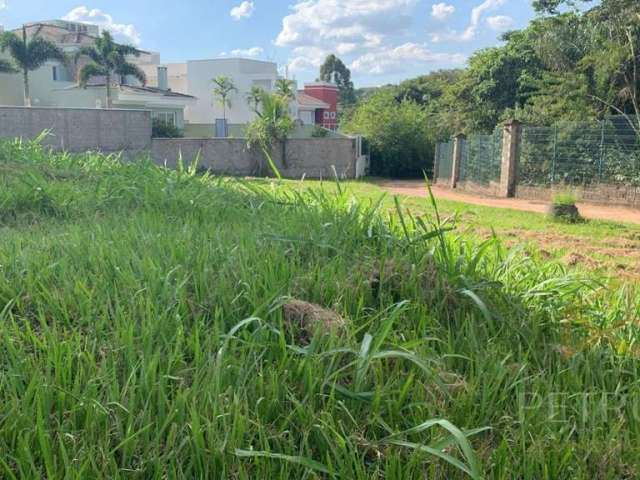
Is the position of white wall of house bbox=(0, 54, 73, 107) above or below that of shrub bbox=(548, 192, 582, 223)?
above

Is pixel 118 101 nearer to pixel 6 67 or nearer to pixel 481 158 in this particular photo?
pixel 6 67

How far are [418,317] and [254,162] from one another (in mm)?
23840

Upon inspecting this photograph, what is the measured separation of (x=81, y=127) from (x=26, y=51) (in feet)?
63.0

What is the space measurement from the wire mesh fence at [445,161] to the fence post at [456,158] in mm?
580

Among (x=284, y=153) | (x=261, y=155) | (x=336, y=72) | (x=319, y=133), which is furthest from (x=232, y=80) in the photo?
(x=336, y=72)

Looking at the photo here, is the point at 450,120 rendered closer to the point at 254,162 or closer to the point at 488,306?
the point at 254,162

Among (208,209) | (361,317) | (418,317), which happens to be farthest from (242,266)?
(208,209)

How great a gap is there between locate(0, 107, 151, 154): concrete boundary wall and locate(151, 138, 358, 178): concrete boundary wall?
0.95 metres

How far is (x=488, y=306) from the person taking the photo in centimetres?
279

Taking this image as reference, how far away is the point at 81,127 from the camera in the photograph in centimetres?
2097

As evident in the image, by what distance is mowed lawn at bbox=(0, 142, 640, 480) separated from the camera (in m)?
1.68

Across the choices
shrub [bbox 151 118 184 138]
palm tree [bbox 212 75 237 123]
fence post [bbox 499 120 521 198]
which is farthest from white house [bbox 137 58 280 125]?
fence post [bbox 499 120 521 198]

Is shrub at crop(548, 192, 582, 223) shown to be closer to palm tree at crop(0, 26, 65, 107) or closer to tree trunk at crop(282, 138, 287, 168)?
tree trunk at crop(282, 138, 287, 168)

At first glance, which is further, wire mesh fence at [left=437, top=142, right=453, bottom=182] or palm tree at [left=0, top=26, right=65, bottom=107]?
palm tree at [left=0, top=26, right=65, bottom=107]
